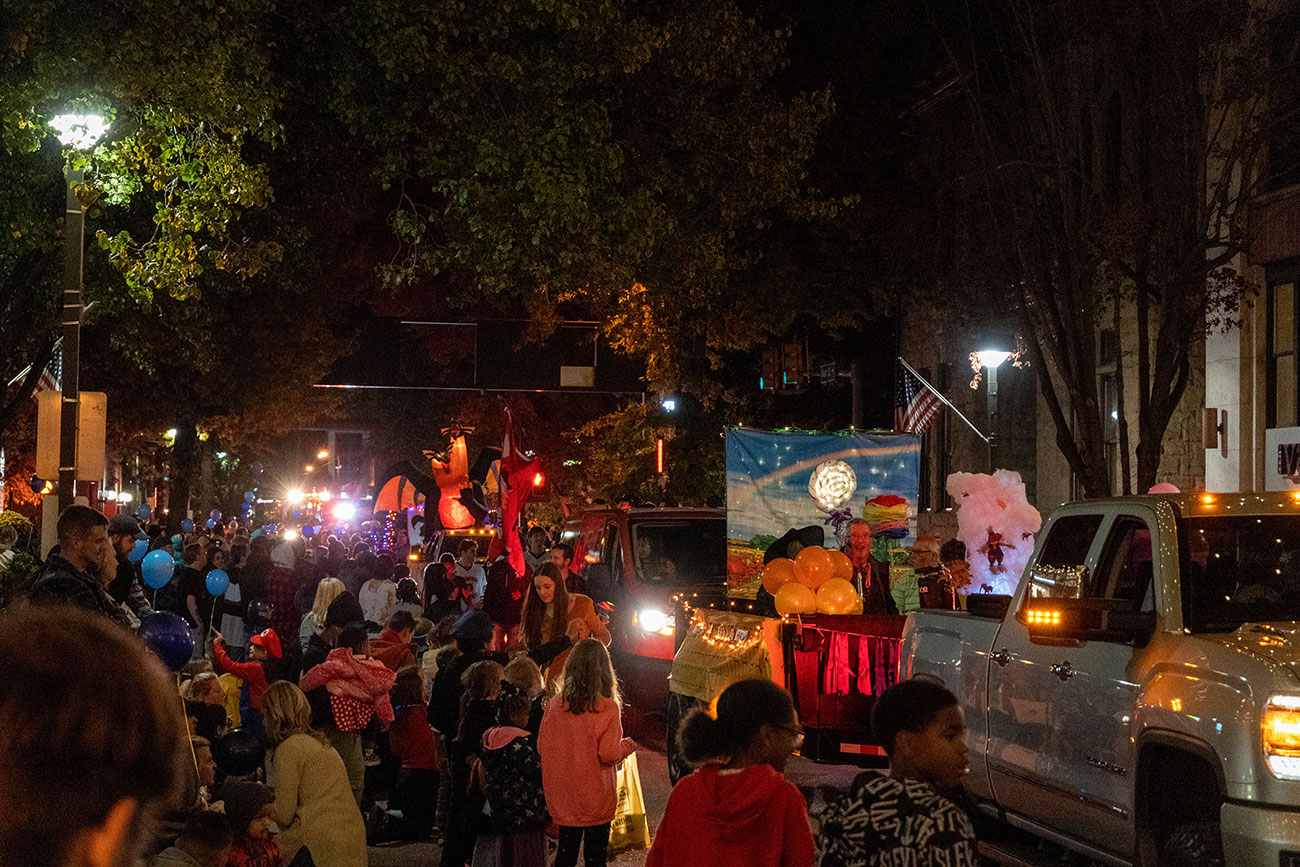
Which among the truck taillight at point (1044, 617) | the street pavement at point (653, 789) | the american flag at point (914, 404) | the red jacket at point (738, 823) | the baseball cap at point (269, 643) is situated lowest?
the street pavement at point (653, 789)

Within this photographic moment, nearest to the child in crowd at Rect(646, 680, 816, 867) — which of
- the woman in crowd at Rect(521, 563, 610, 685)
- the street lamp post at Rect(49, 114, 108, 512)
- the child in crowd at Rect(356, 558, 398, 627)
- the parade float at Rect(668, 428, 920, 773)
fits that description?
the parade float at Rect(668, 428, 920, 773)

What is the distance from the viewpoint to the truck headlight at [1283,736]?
557 centimetres

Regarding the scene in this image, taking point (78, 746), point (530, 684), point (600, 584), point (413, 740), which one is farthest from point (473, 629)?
point (78, 746)

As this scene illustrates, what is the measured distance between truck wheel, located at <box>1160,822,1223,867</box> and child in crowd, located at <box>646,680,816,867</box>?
2.52m

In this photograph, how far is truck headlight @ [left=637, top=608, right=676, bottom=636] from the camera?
13.2 m

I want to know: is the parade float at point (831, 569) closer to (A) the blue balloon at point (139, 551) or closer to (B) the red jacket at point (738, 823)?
(B) the red jacket at point (738, 823)

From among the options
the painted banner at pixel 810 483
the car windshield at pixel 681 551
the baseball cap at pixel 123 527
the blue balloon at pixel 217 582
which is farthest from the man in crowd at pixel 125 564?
the painted banner at pixel 810 483

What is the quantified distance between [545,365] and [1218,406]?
1570 cm

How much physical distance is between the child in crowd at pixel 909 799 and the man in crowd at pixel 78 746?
8.19 ft

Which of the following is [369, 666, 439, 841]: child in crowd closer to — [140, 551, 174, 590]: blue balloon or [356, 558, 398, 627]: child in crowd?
[140, 551, 174, 590]: blue balloon

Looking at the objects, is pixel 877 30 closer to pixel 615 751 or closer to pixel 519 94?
pixel 519 94

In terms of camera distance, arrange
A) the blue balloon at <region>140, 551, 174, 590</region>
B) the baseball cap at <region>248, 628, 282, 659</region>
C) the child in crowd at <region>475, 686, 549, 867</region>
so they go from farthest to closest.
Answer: the blue balloon at <region>140, 551, 174, 590</region>
the baseball cap at <region>248, 628, 282, 659</region>
the child in crowd at <region>475, 686, 549, 867</region>

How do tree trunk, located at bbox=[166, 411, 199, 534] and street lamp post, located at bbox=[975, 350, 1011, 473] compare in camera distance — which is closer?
street lamp post, located at bbox=[975, 350, 1011, 473]

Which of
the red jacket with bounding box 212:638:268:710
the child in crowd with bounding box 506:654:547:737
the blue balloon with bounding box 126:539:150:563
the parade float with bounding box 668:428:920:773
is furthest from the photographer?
the blue balloon with bounding box 126:539:150:563
